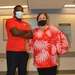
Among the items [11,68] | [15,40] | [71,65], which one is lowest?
[71,65]

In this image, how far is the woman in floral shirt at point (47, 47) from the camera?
2660 millimetres

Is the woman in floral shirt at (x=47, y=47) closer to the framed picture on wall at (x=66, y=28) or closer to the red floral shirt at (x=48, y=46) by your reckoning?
the red floral shirt at (x=48, y=46)

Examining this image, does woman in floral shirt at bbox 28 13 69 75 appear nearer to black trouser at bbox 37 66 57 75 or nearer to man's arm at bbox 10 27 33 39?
black trouser at bbox 37 66 57 75

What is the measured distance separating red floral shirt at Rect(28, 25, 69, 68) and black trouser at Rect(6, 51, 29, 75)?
7.8 inches

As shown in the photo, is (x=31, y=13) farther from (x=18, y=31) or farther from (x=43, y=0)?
(x=18, y=31)

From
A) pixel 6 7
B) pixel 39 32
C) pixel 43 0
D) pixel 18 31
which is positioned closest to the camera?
pixel 18 31

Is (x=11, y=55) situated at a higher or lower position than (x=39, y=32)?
lower

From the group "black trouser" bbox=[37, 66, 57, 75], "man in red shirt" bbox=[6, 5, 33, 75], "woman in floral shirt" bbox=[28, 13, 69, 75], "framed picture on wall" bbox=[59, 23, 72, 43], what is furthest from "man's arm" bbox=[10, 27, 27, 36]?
"framed picture on wall" bbox=[59, 23, 72, 43]

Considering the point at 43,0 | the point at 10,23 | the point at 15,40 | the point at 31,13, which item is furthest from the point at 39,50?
the point at 31,13

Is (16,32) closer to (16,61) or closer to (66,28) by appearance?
(16,61)

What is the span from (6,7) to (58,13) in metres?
1.75

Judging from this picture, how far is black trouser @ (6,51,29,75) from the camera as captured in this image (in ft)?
8.50

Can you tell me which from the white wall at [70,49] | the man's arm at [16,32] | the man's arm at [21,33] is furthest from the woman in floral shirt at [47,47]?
the white wall at [70,49]

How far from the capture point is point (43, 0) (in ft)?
16.4
